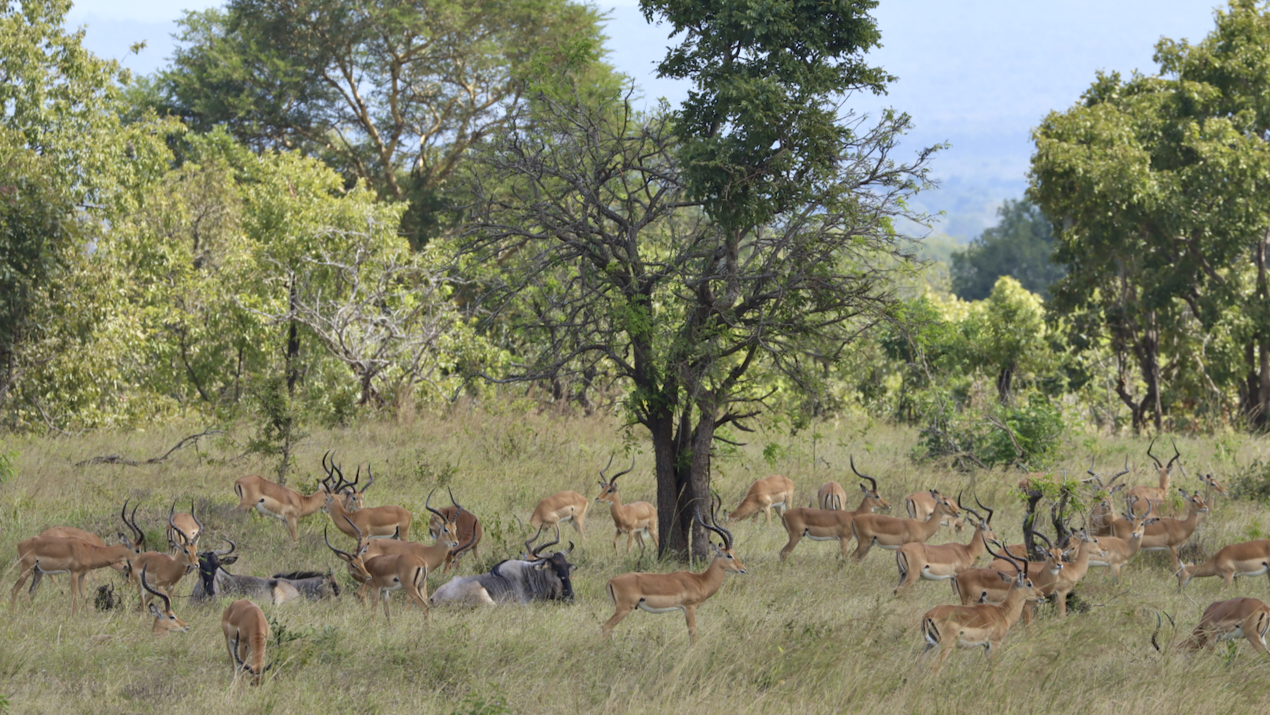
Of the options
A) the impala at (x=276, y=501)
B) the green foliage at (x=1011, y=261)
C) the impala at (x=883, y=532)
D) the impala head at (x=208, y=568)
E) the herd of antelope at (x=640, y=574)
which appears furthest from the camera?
the green foliage at (x=1011, y=261)

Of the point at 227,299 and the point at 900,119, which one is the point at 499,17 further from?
the point at 900,119

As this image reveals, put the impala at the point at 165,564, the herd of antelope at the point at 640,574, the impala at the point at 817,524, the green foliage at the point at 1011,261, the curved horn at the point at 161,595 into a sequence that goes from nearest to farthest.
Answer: the curved horn at the point at 161,595
the herd of antelope at the point at 640,574
the impala at the point at 165,564
the impala at the point at 817,524
the green foliage at the point at 1011,261

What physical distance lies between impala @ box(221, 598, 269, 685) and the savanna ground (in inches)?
6.4

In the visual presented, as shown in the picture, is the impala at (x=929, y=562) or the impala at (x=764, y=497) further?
the impala at (x=764, y=497)

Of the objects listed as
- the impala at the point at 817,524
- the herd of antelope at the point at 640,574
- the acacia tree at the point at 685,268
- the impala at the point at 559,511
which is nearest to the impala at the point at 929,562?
the herd of antelope at the point at 640,574

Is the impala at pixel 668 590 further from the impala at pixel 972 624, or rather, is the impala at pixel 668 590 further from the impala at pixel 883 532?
the impala at pixel 883 532

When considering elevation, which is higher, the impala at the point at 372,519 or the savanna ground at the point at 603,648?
the impala at the point at 372,519

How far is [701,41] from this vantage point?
1091 centimetres

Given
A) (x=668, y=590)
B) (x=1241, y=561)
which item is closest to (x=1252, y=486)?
(x=1241, y=561)

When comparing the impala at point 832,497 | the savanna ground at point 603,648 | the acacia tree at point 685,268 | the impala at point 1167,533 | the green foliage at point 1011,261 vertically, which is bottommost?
the savanna ground at point 603,648

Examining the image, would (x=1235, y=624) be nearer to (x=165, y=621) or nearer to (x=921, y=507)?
(x=921, y=507)

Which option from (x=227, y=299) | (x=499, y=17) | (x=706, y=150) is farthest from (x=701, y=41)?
(x=499, y=17)

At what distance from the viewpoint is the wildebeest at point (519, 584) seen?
10156 millimetres

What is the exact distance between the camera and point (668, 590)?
882 centimetres
